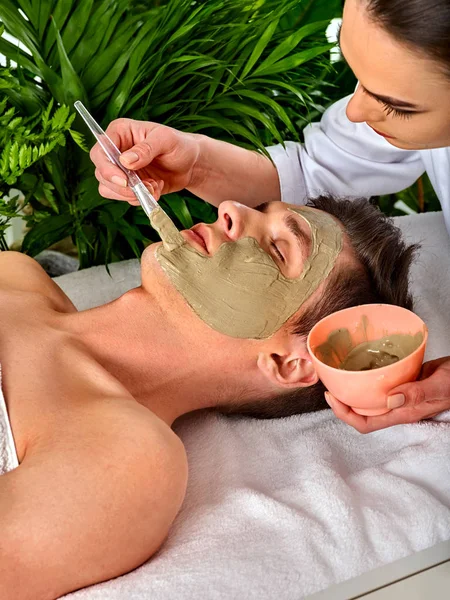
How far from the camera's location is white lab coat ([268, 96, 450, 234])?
1912 mm

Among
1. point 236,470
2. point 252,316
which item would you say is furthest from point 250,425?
point 252,316

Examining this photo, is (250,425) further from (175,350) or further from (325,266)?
(325,266)

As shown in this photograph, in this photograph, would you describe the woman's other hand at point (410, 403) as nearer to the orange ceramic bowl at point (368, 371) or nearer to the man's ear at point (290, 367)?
the orange ceramic bowl at point (368, 371)

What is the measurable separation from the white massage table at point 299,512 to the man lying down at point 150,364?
0.19 ft

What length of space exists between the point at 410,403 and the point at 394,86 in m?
0.50

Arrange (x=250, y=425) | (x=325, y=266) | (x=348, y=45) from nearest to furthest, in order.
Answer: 1. (x=348, y=45)
2. (x=325, y=266)
3. (x=250, y=425)

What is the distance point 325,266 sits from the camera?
1.53 metres

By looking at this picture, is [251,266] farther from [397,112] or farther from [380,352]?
[397,112]

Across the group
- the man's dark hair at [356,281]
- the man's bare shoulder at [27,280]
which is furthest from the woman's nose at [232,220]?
the man's bare shoulder at [27,280]

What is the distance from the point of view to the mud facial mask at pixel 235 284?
1.46 meters

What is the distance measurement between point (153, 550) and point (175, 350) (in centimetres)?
38

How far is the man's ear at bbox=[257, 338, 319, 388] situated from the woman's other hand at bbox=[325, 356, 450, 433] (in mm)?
194

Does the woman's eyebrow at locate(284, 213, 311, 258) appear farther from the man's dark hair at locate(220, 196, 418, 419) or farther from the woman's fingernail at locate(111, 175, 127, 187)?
the woman's fingernail at locate(111, 175, 127, 187)

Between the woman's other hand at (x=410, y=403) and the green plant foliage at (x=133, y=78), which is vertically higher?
the green plant foliage at (x=133, y=78)
